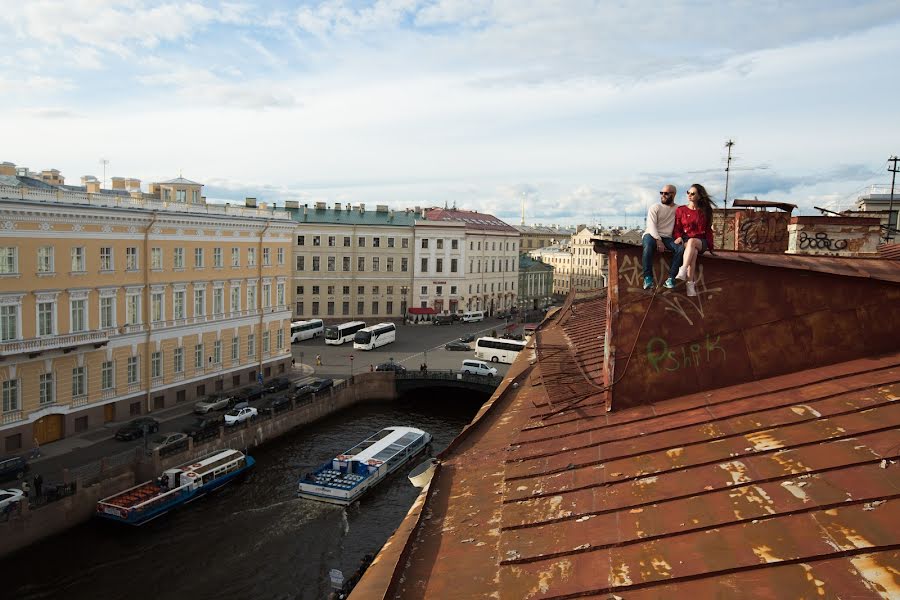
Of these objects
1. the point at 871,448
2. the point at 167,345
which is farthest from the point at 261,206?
the point at 871,448

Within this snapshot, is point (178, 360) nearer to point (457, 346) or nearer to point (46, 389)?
point (46, 389)

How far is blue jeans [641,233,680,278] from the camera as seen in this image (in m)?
7.15

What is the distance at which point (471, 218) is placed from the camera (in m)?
83.8

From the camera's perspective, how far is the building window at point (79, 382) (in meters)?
30.5

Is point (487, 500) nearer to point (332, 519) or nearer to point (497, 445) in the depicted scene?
point (497, 445)

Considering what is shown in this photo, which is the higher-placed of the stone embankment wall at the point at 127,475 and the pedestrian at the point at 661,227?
the pedestrian at the point at 661,227

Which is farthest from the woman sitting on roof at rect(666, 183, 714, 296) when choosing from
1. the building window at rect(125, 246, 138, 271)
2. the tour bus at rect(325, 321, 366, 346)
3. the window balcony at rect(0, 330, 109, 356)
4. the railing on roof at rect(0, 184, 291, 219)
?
the tour bus at rect(325, 321, 366, 346)

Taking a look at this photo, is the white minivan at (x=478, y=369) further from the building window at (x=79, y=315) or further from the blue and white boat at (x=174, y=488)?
the building window at (x=79, y=315)

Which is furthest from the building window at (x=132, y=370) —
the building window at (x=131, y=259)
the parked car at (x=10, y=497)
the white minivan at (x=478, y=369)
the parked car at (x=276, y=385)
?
the white minivan at (x=478, y=369)

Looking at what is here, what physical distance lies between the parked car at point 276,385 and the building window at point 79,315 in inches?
464

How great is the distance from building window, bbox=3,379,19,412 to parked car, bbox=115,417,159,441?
4.23 meters

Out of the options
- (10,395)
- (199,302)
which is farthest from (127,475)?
(199,302)

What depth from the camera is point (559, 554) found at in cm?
512

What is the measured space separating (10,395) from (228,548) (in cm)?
1173
